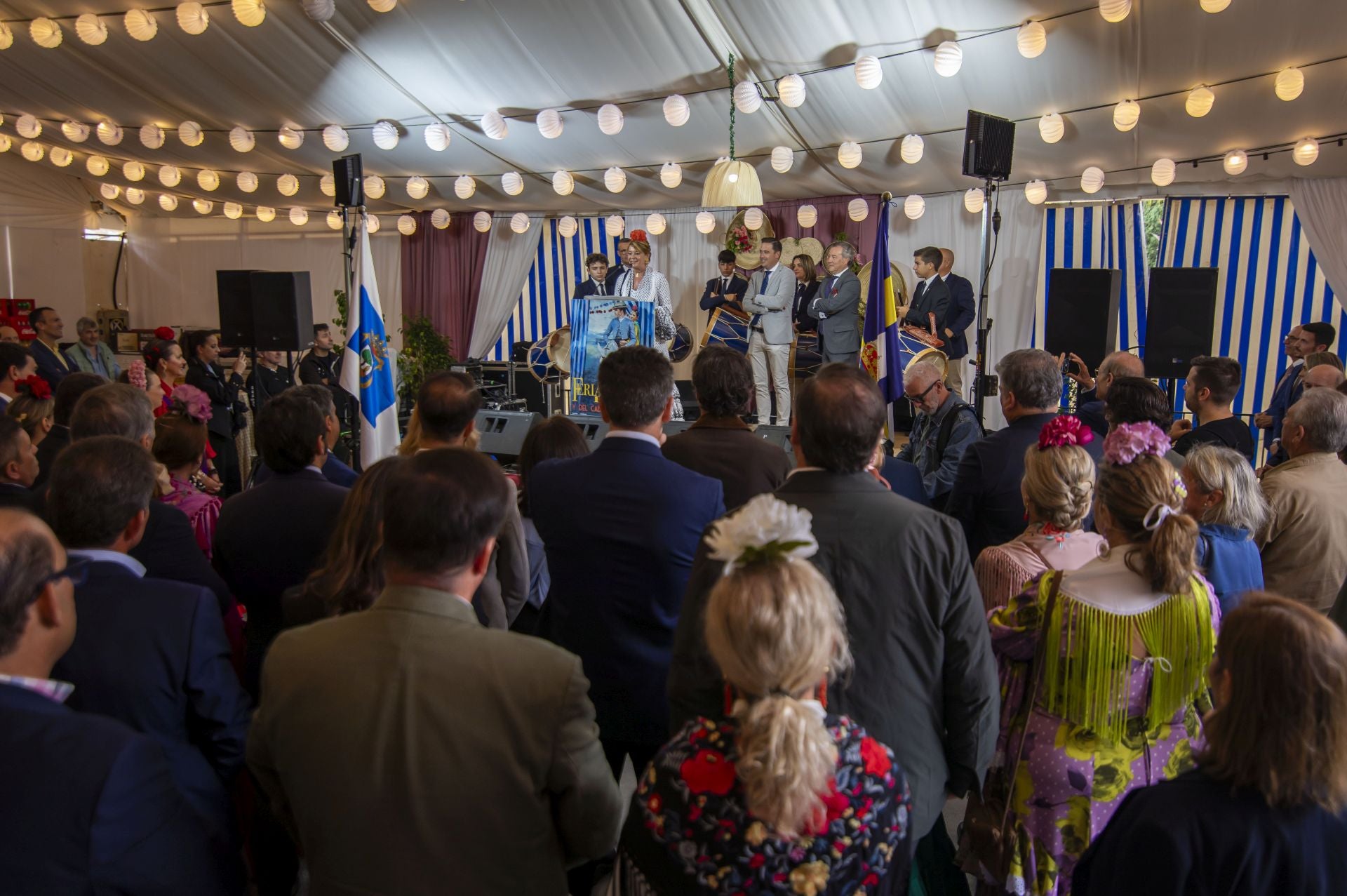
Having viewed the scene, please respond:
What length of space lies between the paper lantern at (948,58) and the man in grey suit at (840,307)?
7.86 feet

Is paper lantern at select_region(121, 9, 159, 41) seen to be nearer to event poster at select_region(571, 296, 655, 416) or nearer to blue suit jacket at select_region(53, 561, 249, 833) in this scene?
event poster at select_region(571, 296, 655, 416)

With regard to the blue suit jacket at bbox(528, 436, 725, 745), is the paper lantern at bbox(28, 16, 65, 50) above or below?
above

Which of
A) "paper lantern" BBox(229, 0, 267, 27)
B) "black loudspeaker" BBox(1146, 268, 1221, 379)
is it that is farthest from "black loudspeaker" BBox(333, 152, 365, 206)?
"black loudspeaker" BBox(1146, 268, 1221, 379)

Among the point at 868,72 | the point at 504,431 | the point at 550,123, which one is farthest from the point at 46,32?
the point at 868,72

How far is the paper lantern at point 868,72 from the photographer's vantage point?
6.02 m

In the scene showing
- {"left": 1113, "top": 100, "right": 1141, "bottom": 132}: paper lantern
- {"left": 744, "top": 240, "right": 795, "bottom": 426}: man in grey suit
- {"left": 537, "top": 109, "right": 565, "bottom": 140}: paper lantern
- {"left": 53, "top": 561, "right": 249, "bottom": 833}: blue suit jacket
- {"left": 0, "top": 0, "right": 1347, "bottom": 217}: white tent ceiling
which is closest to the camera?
{"left": 53, "top": 561, "right": 249, "bottom": 833}: blue suit jacket

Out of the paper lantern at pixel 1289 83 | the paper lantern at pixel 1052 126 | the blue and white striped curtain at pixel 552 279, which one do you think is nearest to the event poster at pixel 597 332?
the paper lantern at pixel 1052 126

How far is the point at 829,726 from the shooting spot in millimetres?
1173

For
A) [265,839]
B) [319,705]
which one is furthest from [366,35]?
[319,705]

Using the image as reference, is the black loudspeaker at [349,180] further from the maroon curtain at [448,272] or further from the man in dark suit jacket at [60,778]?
the maroon curtain at [448,272]

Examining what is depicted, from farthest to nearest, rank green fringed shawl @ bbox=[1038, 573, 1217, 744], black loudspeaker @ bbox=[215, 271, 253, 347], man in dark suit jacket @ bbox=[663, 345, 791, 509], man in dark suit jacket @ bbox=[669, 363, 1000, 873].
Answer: black loudspeaker @ bbox=[215, 271, 253, 347] < man in dark suit jacket @ bbox=[663, 345, 791, 509] < green fringed shawl @ bbox=[1038, 573, 1217, 744] < man in dark suit jacket @ bbox=[669, 363, 1000, 873]

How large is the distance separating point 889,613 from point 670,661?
0.49 meters

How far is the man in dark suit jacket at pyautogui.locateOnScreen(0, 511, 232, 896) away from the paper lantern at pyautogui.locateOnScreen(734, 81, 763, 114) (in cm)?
604

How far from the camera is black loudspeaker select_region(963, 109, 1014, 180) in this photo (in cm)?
479
